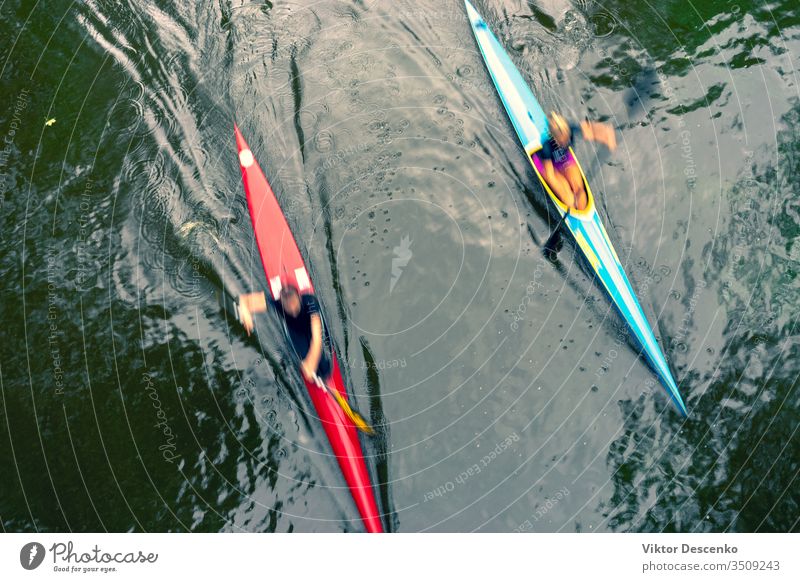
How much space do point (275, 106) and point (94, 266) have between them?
4207 millimetres

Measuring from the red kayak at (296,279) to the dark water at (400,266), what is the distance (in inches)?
8.2

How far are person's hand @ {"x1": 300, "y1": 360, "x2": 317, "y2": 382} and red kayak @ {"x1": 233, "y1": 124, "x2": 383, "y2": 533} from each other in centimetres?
9

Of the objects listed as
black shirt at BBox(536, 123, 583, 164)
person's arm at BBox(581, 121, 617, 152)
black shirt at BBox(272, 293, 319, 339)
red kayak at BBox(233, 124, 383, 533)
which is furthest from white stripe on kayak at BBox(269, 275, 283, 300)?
person's arm at BBox(581, 121, 617, 152)

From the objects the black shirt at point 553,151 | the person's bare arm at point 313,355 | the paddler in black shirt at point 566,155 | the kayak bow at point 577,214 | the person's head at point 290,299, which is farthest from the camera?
the black shirt at point 553,151

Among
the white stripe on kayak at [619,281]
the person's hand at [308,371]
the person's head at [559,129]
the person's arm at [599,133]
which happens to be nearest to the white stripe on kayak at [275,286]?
the person's hand at [308,371]

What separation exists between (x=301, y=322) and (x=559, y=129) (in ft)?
18.3

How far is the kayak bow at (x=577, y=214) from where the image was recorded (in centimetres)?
1127

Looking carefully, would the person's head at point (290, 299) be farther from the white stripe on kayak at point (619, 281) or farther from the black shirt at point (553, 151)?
the white stripe on kayak at point (619, 281)

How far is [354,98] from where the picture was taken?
509 inches

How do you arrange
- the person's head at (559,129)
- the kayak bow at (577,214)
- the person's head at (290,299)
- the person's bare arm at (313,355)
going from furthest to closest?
the person's head at (559,129), the person's head at (290,299), the kayak bow at (577,214), the person's bare arm at (313,355)

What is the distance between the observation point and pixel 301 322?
1136 cm

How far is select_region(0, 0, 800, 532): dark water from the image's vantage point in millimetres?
10906

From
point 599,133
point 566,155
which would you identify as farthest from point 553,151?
point 599,133

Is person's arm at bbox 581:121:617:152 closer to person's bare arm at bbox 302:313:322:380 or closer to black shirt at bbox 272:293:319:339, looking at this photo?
black shirt at bbox 272:293:319:339
